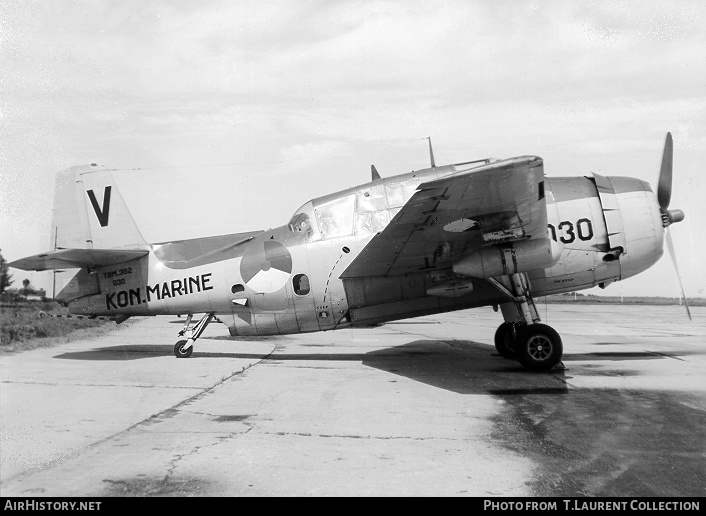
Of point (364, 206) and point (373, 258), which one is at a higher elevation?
point (364, 206)

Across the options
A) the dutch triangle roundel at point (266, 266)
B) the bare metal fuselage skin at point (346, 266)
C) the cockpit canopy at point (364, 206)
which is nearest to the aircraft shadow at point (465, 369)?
the bare metal fuselage skin at point (346, 266)

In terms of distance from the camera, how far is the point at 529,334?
8.93 m

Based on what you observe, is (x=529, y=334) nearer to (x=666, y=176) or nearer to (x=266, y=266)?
(x=666, y=176)

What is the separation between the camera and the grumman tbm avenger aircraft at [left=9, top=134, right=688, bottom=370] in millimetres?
8586

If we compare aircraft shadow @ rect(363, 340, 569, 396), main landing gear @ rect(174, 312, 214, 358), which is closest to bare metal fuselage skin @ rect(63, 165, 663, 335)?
main landing gear @ rect(174, 312, 214, 358)

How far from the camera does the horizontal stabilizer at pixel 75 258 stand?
9.74 meters

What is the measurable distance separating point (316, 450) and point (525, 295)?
5749 mm

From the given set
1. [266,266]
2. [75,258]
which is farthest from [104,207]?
[266,266]

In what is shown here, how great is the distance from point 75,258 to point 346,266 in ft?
17.8

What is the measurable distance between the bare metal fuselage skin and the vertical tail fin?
0.74 meters

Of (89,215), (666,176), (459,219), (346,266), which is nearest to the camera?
(459,219)

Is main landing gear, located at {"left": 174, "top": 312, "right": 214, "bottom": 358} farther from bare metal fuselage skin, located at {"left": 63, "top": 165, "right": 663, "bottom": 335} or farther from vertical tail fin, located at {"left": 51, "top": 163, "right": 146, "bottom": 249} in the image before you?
vertical tail fin, located at {"left": 51, "top": 163, "right": 146, "bottom": 249}
